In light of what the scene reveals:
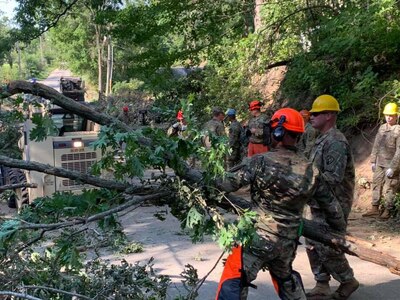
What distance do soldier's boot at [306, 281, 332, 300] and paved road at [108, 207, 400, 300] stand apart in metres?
0.29

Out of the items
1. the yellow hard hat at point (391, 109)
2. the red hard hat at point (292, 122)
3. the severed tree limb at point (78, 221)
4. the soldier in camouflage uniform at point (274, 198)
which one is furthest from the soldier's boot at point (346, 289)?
the yellow hard hat at point (391, 109)

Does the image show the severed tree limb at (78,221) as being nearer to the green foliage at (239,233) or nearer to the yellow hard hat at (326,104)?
the green foliage at (239,233)

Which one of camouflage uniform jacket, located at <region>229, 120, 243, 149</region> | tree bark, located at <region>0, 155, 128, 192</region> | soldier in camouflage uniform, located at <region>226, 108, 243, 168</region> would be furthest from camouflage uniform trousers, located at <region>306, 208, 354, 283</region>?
camouflage uniform jacket, located at <region>229, 120, 243, 149</region>

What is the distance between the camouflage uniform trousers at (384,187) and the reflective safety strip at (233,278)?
5.06 metres

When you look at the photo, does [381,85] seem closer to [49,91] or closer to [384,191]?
[384,191]

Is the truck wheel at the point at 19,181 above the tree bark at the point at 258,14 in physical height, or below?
below

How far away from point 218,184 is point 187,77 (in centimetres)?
1534

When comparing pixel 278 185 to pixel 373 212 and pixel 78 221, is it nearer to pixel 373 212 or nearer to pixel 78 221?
pixel 78 221

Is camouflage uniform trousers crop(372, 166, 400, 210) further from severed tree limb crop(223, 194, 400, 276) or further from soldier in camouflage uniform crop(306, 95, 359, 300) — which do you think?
severed tree limb crop(223, 194, 400, 276)

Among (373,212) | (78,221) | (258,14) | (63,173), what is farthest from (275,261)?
(258,14)

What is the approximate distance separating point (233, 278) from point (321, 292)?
1.72 meters

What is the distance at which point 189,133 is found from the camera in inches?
140

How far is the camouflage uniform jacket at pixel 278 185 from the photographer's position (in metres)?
3.84

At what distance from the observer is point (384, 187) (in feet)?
27.3
